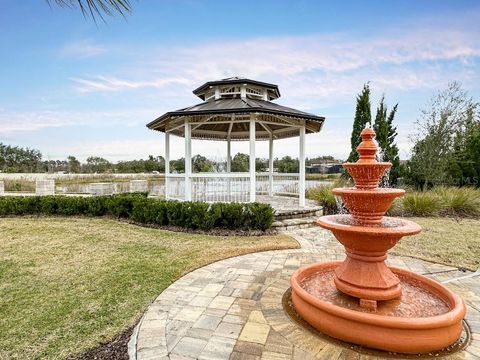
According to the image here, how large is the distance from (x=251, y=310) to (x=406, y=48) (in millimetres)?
8797

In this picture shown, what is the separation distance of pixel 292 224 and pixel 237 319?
17.1ft

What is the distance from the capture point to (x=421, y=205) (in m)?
10.0

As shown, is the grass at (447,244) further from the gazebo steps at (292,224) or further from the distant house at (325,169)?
the distant house at (325,169)

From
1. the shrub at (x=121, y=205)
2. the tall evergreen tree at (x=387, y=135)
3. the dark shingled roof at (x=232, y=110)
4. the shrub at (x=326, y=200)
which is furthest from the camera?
the tall evergreen tree at (x=387, y=135)

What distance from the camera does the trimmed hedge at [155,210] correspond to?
7.31 m

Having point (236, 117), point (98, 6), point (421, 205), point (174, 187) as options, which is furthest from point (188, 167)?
point (421, 205)

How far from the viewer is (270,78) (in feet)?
37.9

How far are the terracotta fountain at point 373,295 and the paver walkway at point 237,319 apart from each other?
0.17 metres

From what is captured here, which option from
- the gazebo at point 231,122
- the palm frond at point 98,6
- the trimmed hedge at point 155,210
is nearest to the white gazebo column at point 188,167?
the gazebo at point 231,122

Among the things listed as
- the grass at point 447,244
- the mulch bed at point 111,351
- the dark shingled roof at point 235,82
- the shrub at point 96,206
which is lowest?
the grass at point 447,244

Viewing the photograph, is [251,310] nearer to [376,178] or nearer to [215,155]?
[376,178]

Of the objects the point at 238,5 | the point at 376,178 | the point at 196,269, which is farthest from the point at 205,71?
the point at 376,178

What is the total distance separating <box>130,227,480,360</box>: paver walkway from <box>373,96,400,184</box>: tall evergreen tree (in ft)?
41.8

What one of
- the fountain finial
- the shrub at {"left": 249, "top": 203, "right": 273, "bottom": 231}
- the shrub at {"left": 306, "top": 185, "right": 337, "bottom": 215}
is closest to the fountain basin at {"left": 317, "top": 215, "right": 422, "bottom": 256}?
the fountain finial
